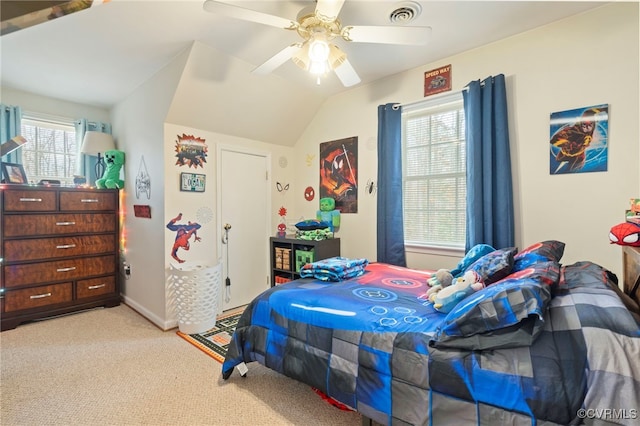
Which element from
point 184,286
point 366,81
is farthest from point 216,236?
point 366,81

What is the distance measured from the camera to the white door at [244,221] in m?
3.32

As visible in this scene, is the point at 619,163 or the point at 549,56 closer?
the point at 619,163

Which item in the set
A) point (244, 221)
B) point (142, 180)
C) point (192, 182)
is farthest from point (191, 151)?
point (244, 221)

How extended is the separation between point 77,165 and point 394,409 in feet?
14.7

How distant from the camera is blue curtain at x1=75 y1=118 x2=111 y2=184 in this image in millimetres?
3602

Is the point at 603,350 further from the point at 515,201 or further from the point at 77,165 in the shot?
the point at 77,165

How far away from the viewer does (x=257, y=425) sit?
1.57 metres

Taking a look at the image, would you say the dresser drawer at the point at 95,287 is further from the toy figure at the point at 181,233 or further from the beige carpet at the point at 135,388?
the toy figure at the point at 181,233

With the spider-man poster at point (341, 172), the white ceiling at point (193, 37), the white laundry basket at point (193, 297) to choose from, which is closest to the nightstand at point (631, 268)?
the white ceiling at point (193, 37)

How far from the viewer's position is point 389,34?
1685 mm

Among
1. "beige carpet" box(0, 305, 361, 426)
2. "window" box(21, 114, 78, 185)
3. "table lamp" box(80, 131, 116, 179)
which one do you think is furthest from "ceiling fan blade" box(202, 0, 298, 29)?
"window" box(21, 114, 78, 185)

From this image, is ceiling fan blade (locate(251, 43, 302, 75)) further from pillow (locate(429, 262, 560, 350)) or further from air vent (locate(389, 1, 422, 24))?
pillow (locate(429, 262, 560, 350))

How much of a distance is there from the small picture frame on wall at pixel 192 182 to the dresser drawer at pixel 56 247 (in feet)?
4.57

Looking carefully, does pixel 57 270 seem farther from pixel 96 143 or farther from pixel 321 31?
pixel 321 31
